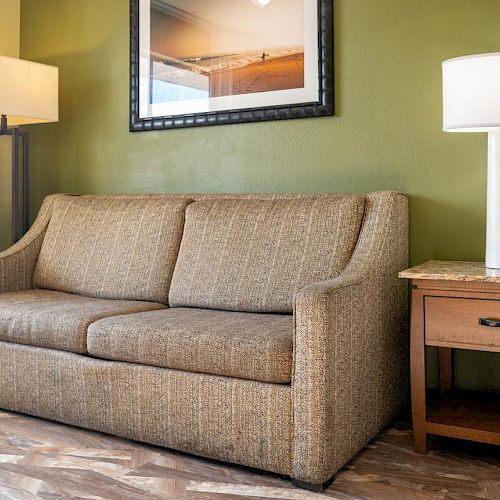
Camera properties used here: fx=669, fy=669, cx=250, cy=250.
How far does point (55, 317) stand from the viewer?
2.30 meters

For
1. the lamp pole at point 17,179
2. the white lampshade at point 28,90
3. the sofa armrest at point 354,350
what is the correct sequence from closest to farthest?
the sofa armrest at point 354,350 → the white lampshade at point 28,90 → the lamp pole at point 17,179

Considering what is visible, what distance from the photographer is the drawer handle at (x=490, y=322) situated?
1.90 meters

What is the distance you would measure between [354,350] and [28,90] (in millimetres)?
2042

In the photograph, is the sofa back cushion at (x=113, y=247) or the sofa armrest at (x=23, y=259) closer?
the sofa back cushion at (x=113, y=247)

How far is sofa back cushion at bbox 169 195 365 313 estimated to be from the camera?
7.50 ft

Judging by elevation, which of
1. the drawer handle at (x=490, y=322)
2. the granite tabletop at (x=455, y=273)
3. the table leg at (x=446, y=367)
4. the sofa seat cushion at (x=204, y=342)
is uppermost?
the granite tabletop at (x=455, y=273)

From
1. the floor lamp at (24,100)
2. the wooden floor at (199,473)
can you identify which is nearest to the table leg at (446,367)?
the wooden floor at (199,473)

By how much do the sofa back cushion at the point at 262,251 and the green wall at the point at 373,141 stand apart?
1.05ft

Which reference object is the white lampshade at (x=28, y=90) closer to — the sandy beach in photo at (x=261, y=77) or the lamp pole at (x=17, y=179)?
the lamp pole at (x=17, y=179)

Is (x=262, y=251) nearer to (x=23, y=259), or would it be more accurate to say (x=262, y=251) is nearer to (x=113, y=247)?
(x=113, y=247)

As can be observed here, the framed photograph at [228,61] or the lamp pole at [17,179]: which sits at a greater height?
the framed photograph at [228,61]

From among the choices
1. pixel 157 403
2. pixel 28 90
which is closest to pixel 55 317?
pixel 157 403

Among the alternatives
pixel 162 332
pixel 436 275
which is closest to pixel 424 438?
pixel 436 275

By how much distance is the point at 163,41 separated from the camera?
10.3 feet
